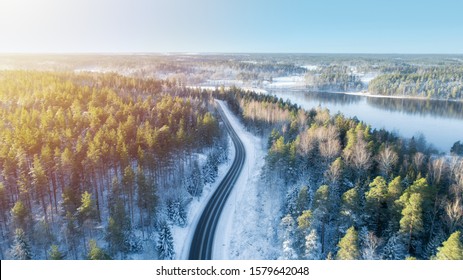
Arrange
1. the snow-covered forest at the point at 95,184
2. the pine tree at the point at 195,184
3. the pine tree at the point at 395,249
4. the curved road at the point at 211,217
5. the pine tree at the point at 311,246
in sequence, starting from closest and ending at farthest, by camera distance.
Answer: the pine tree at the point at 395,249 < the pine tree at the point at 311,246 < the snow-covered forest at the point at 95,184 < the curved road at the point at 211,217 < the pine tree at the point at 195,184

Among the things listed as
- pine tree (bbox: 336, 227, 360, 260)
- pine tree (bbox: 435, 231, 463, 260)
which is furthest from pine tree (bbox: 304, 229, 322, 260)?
pine tree (bbox: 435, 231, 463, 260)

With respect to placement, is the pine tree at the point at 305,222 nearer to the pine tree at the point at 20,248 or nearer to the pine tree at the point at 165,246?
the pine tree at the point at 165,246

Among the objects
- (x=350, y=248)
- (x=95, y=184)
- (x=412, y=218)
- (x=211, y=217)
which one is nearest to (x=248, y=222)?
(x=211, y=217)

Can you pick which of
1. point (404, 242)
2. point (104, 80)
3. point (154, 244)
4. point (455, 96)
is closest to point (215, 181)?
point (154, 244)

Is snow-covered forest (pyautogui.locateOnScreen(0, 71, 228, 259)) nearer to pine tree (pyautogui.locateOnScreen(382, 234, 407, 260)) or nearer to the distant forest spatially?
the distant forest

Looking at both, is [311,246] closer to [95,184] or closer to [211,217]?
[211,217]

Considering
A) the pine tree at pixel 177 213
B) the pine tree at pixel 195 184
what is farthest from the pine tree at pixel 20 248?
the pine tree at pixel 195 184
